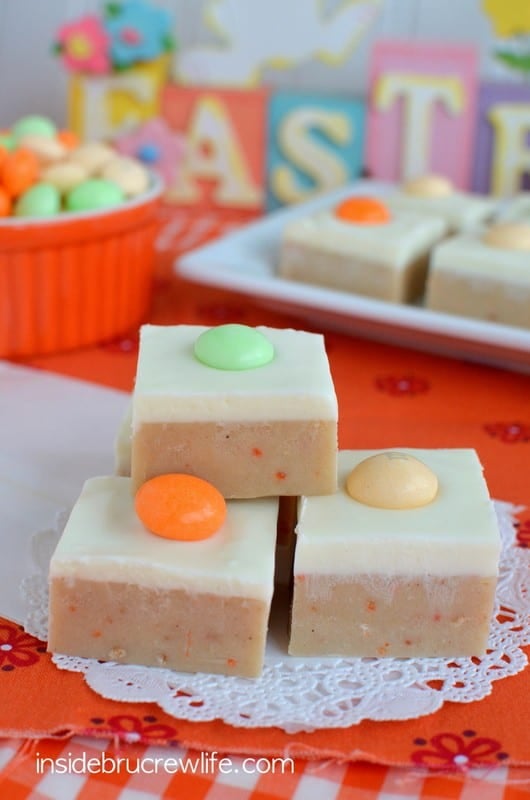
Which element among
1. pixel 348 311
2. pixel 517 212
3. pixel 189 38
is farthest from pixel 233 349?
pixel 189 38

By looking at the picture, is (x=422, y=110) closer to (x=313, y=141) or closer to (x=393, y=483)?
(x=313, y=141)

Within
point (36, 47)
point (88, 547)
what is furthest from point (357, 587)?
point (36, 47)

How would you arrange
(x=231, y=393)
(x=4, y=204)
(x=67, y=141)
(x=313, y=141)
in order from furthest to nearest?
(x=313, y=141)
(x=67, y=141)
(x=4, y=204)
(x=231, y=393)

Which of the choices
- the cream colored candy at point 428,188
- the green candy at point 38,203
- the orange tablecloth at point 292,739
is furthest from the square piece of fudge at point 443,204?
the orange tablecloth at point 292,739

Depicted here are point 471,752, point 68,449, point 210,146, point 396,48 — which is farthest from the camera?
point 210,146

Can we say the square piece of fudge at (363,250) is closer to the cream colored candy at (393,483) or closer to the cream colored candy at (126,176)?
the cream colored candy at (126,176)

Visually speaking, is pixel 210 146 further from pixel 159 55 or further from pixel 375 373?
pixel 375 373

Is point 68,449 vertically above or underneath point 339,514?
underneath
